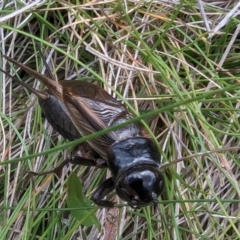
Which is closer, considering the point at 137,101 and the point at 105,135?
the point at 105,135

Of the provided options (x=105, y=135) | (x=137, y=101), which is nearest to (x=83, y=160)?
(x=105, y=135)

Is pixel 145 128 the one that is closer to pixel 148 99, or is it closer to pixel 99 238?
pixel 148 99

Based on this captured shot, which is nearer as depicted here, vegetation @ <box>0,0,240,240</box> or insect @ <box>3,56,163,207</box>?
insect @ <box>3,56,163,207</box>

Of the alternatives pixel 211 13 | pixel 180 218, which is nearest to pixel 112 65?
pixel 211 13

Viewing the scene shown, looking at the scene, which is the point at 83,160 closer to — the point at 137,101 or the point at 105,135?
the point at 105,135

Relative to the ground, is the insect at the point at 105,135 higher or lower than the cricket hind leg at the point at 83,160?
higher

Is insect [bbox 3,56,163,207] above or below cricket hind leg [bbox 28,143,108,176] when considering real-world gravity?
above

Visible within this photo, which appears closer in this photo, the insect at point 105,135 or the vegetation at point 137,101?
the insect at point 105,135

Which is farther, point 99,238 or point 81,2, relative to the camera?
point 81,2
